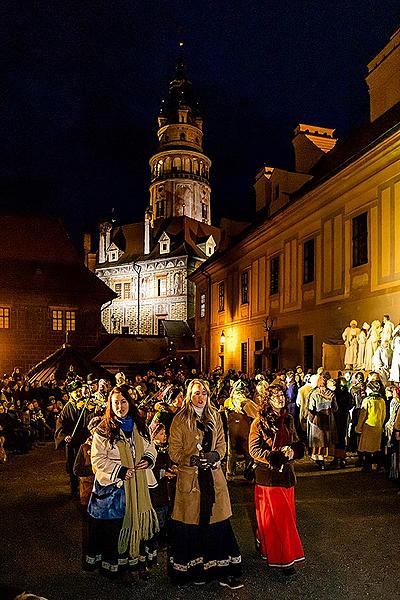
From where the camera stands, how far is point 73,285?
122ft

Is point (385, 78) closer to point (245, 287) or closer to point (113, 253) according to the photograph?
point (245, 287)

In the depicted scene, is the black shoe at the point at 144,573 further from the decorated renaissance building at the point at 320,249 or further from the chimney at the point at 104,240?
the chimney at the point at 104,240

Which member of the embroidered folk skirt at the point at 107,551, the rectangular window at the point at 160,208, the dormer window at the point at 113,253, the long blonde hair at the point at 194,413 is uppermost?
the rectangular window at the point at 160,208

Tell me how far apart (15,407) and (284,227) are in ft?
42.8

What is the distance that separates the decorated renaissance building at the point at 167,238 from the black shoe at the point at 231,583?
55.3 metres

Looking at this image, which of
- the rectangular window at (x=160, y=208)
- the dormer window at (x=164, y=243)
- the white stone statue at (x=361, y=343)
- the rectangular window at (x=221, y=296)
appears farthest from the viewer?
the rectangular window at (x=160, y=208)

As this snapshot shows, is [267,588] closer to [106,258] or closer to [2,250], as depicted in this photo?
[2,250]

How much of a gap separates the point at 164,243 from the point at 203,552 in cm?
6250

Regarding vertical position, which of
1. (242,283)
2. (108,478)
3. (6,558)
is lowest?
(6,558)

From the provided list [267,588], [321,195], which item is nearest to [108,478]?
[267,588]

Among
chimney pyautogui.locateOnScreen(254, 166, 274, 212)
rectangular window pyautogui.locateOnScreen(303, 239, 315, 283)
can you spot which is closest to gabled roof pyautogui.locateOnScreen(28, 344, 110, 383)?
rectangular window pyautogui.locateOnScreen(303, 239, 315, 283)

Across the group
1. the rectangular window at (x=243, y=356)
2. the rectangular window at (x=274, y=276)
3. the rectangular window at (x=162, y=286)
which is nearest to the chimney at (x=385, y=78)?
the rectangular window at (x=274, y=276)

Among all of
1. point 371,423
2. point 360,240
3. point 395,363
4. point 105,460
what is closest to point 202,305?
point 360,240

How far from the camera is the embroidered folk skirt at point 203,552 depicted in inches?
230
